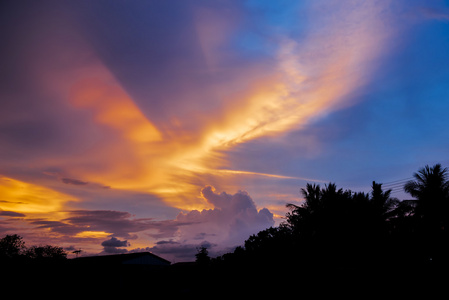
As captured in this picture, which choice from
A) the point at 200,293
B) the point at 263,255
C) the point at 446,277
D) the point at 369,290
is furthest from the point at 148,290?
the point at 446,277

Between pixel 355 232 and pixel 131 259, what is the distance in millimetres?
→ 23268

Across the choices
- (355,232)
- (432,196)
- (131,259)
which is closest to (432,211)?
(432,196)

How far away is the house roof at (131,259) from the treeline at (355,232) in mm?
11605

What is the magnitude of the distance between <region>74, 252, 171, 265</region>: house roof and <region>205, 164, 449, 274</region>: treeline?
11.6 meters

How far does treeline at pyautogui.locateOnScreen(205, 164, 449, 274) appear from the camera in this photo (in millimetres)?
17053

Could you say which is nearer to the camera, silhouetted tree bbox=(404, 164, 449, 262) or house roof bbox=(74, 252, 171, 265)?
silhouetted tree bbox=(404, 164, 449, 262)

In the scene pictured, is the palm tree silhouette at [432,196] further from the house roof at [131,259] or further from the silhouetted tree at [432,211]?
the house roof at [131,259]

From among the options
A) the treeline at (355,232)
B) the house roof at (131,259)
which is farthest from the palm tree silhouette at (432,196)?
the house roof at (131,259)

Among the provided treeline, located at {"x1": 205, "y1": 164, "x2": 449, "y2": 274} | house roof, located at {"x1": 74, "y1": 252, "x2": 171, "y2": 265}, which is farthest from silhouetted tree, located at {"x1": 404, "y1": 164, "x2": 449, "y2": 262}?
house roof, located at {"x1": 74, "y1": 252, "x2": 171, "y2": 265}

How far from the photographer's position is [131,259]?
3056 cm

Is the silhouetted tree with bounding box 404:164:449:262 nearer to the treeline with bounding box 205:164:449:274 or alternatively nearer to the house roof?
the treeline with bounding box 205:164:449:274

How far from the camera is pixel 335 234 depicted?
2272 centimetres

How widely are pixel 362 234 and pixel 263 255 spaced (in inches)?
400

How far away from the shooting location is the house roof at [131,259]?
2943cm
